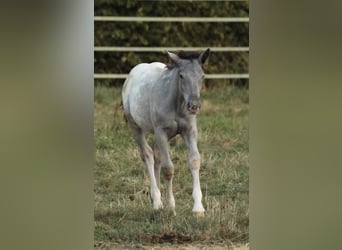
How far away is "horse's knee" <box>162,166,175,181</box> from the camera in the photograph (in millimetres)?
3020

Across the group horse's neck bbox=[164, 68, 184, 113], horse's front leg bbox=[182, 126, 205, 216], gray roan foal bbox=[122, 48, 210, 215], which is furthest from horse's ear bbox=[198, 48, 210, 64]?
horse's front leg bbox=[182, 126, 205, 216]

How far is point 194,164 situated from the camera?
3.00 metres

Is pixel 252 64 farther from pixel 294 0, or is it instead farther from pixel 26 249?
pixel 26 249

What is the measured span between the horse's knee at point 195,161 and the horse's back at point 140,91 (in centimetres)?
22

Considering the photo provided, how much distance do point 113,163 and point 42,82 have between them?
64cm

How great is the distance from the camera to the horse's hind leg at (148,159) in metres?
3.00

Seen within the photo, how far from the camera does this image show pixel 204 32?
2.97 m

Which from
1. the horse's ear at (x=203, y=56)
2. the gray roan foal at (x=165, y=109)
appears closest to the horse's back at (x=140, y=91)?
the gray roan foal at (x=165, y=109)

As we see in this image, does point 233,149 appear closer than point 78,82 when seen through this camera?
No

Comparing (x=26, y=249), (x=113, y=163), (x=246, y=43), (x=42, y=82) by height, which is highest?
(x=246, y=43)

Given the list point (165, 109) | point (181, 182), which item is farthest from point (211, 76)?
point (181, 182)

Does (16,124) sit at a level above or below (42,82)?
below

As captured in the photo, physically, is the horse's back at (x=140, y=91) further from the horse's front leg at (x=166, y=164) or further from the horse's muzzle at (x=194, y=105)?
the horse's muzzle at (x=194, y=105)

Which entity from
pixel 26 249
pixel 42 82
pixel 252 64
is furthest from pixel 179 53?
pixel 26 249
